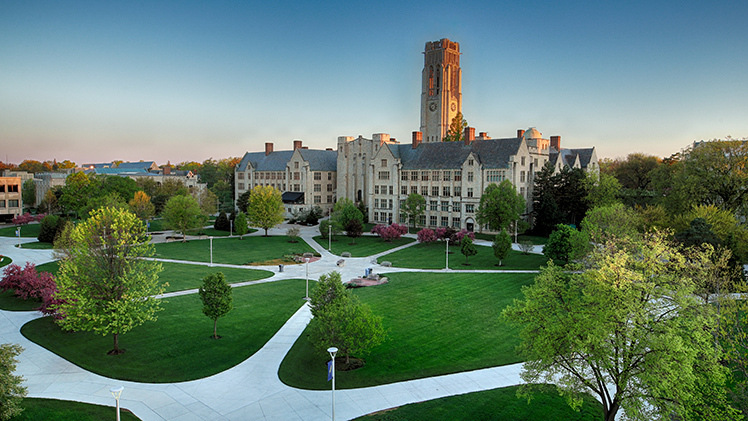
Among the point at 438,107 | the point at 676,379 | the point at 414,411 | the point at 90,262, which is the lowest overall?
the point at 414,411

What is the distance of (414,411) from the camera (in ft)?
63.9

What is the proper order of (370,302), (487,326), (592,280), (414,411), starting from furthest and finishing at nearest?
1. (370,302)
2. (487,326)
3. (414,411)
4. (592,280)

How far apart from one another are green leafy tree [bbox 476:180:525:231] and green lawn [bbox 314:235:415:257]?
437 inches

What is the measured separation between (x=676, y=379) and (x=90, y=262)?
87.8 feet

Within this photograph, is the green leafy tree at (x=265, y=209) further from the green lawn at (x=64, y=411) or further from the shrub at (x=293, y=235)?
the green lawn at (x=64, y=411)

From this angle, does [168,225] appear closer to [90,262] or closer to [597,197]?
[90,262]

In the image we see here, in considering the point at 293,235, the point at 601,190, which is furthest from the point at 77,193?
the point at 601,190

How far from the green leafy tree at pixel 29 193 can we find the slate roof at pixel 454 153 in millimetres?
81086

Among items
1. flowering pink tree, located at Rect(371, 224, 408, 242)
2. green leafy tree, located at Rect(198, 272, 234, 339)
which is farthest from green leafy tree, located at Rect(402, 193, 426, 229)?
green leafy tree, located at Rect(198, 272, 234, 339)

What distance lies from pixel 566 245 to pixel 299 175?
2358 inches

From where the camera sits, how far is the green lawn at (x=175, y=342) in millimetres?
23625

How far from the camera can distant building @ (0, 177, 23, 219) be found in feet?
268

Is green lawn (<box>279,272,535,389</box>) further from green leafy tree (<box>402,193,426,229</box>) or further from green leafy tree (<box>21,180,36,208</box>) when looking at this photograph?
green leafy tree (<box>21,180,36,208</box>)

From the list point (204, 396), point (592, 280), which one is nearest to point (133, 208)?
point (204, 396)
